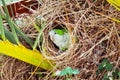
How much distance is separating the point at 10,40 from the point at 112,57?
1.32ft

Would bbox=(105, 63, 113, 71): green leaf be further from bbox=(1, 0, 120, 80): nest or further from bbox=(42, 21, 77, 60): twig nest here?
bbox=(42, 21, 77, 60): twig nest

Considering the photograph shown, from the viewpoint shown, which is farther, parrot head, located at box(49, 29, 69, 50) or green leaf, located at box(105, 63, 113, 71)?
parrot head, located at box(49, 29, 69, 50)

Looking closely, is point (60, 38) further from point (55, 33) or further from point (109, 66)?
point (109, 66)

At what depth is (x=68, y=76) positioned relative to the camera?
1312 mm

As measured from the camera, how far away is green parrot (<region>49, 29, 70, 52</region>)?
134 cm

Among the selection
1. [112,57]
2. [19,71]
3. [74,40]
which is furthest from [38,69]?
[112,57]

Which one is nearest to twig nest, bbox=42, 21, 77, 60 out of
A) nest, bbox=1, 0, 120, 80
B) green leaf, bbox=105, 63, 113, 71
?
nest, bbox=1, 0, 120, 80

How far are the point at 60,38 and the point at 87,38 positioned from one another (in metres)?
0.11

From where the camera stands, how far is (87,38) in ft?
4.29

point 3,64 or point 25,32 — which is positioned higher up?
point 25,32

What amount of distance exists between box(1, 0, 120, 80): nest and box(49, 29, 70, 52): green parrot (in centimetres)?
2

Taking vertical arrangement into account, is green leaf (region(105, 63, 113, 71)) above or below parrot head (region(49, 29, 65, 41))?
below

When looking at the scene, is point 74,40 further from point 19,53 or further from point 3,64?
point 3,64

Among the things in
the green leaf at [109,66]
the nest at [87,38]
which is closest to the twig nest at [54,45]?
the nest at [87,38]
